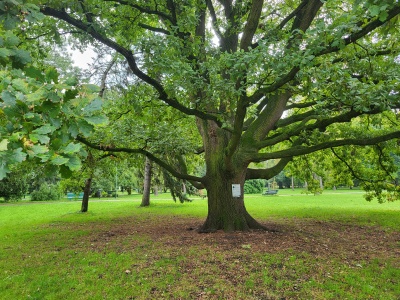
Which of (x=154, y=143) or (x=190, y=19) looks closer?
(x=190, y=19)

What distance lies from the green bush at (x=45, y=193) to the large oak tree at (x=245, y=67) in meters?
23.5

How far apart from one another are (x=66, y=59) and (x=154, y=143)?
3117cm

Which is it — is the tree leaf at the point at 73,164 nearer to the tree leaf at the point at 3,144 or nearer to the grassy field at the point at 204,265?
the tree leaf at the point at 3,144

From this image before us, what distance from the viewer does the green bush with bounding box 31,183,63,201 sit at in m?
27.9

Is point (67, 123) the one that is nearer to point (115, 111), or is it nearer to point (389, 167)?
point (115, 111)

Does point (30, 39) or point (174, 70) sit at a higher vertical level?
point (30, 39)

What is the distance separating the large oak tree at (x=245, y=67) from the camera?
4.38 meters

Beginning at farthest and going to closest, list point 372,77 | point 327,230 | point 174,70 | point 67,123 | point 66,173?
point 327,230
point 372,77
point 174,70
point 67,123
point 66,173

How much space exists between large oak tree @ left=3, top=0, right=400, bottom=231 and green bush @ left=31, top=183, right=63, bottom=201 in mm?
23505

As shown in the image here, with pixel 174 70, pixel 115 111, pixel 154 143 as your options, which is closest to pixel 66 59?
pixel 115 111

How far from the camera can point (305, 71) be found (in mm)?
4715

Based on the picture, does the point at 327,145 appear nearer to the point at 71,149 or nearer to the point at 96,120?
the point at 96,120

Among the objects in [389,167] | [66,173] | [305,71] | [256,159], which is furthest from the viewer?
[389,167]

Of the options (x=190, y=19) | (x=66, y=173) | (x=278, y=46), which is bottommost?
(x=66, y=173)
